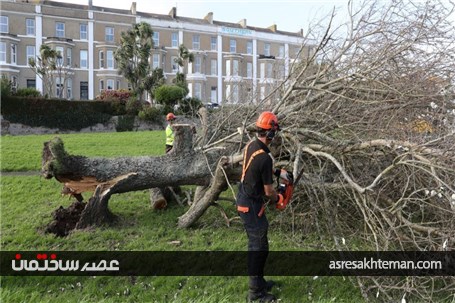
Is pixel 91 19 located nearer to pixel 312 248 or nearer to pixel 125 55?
pixel 125 55

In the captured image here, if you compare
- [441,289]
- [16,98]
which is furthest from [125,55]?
[441,289]

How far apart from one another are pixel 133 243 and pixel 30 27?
41.2 meters

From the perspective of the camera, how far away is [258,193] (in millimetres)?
4023

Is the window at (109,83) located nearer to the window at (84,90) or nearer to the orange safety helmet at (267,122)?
the window at (84,90)

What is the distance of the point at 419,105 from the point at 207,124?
322 cm

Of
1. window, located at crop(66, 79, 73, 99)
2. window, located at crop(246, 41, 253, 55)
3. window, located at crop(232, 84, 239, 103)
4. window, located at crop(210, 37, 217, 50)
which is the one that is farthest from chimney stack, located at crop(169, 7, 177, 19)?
window, located at crop(232, 84, 239, 103)

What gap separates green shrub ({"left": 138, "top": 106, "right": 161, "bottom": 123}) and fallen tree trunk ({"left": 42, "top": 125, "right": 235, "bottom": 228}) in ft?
62.3

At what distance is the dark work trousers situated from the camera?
409 cm

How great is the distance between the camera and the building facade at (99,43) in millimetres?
38969

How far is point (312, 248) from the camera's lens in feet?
17.7

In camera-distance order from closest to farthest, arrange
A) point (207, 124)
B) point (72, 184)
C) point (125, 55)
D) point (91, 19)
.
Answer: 1. point (72, 184)
2. point (207, 124)
3. point (125, 55)
4. point (91, 19)

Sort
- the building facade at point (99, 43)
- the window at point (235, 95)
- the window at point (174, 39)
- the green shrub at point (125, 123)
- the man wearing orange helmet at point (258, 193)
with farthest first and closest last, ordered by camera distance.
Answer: the window at point (174, 39) → the building facade at point (99, 43) → the green shrub at point (125, 123) → the window at point (235, 95) → the man wearing orange helmet at point (258, 193)

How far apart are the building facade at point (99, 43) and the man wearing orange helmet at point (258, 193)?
98.3 ft

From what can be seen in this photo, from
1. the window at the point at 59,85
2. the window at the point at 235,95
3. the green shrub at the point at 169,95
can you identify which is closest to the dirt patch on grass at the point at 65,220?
the window at the point at 235,95
